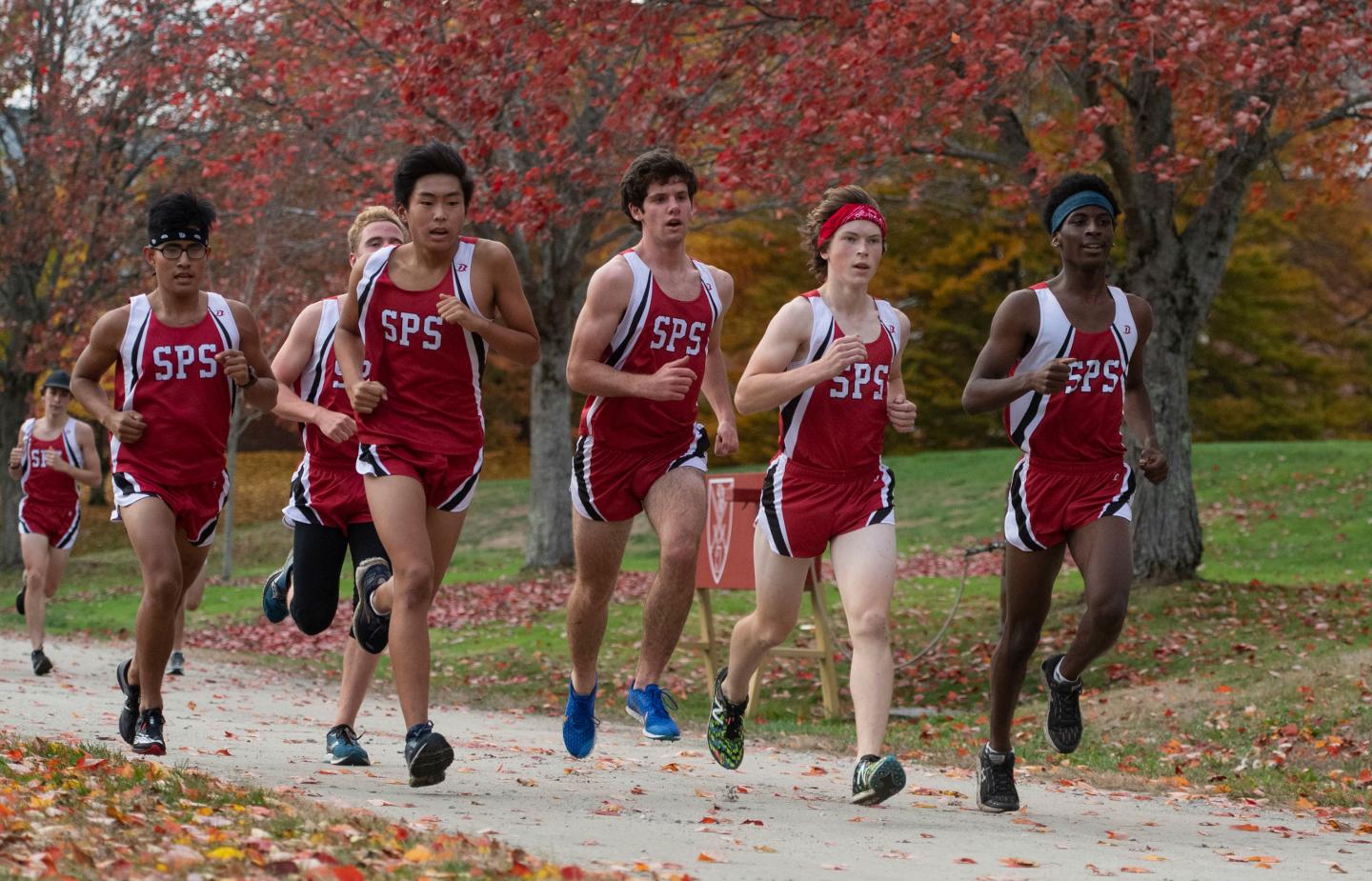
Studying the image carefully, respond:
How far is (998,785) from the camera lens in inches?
283

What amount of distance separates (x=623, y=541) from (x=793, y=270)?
30222 millimetres

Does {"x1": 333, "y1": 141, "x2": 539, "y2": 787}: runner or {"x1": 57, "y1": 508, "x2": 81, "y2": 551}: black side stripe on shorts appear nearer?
{"x1": 333, "y1": 141, "x2": 539, "y2": 787}: runner

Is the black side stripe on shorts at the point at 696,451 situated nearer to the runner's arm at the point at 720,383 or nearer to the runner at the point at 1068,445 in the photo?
the runner's arm at the point at 720,383

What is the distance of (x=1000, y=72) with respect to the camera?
13086 millimetres

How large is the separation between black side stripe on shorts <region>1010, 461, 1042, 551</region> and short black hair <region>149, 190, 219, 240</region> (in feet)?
12.0

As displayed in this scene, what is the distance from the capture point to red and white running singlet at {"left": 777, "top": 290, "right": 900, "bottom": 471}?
695 centimetres

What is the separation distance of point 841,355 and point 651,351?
86cm

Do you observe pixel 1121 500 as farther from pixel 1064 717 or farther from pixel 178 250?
pixel 178 250

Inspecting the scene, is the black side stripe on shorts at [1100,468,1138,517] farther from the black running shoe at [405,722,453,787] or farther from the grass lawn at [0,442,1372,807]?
the black running shoe at [405,722,453,787]

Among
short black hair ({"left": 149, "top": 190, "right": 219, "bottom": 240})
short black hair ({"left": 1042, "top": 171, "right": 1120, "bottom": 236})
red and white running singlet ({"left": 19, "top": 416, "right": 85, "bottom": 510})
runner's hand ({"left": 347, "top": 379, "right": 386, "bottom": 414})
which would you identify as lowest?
red and white running singlet ({"left": 19, "top": 416, "right": 85, "bottom": 510})

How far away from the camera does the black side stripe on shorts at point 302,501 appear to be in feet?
25.7

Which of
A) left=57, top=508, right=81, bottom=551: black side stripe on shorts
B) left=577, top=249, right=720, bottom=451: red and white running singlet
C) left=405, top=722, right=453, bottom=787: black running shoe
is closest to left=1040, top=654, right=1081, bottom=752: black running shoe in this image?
left=577, top=249, right=720, bottom=451: red and white running singlet

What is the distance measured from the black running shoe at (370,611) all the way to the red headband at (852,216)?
2.28m

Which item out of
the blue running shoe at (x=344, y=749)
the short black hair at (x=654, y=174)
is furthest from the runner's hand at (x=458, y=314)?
the blue running shoe at (x=344, y=749)
